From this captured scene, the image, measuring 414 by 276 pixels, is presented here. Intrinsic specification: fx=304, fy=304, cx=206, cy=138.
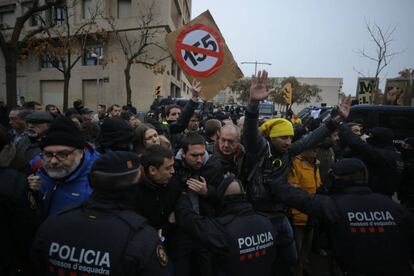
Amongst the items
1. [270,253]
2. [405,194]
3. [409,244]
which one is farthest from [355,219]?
[405,194]

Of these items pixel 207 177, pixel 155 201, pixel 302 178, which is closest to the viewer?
pixel 155 201

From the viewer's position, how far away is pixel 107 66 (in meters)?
28.8

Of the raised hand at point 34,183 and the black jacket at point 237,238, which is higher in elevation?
the raised hand at point 34,183

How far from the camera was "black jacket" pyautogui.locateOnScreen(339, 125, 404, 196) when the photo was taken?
3.74 metres

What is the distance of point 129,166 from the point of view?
1.79 m

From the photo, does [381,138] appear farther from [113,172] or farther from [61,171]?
[61,171]

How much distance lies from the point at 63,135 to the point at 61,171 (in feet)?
0.89

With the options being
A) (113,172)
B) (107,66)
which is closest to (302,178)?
(113,172)

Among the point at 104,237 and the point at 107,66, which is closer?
the point at 104,237

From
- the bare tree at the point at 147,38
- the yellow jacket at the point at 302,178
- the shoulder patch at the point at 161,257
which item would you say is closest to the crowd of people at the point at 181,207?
the shoulder patch at the point at 161,257

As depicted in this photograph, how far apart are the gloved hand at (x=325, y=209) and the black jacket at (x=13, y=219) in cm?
213

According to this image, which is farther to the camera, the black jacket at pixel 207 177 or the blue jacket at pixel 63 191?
the black jacket at pixel 207 177

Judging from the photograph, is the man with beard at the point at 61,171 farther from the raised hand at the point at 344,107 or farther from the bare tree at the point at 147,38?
the bare tree at the point at 147,38

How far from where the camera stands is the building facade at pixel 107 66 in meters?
27.4
